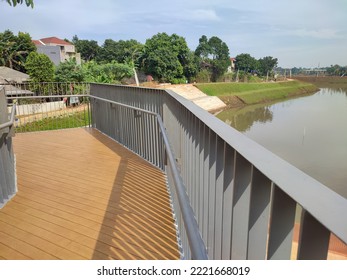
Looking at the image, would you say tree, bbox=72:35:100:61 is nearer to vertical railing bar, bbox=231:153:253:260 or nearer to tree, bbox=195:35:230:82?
tree, bbox=195:35:230:82

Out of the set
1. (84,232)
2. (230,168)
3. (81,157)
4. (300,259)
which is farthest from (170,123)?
(300,259)

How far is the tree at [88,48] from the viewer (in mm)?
79688

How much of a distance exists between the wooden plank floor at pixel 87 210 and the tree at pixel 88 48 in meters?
81.2

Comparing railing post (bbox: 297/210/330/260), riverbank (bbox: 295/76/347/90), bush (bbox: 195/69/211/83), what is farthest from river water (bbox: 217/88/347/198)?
riverbank (bbox: 295/76/347/90)

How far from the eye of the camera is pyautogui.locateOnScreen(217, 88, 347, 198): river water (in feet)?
68.8

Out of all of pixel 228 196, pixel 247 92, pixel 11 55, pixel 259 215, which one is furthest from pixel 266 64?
pixel 259 215

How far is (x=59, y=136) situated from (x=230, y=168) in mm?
6625

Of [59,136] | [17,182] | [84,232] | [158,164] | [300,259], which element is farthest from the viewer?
[59,136]

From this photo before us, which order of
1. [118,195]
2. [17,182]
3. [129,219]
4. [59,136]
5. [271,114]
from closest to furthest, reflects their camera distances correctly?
[129,219], [118,195], [17,182], [59,136], [271,114]

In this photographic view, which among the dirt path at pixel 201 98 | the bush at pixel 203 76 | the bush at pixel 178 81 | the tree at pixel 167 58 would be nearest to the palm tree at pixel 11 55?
the tree at pixel 167 58

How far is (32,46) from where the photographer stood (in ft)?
138

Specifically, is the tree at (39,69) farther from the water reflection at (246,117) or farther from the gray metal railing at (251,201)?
the gray metal railing at (251,201)

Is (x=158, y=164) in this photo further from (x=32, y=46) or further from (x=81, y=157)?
(x=32, y=46)

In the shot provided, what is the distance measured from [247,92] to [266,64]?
4639 cm
